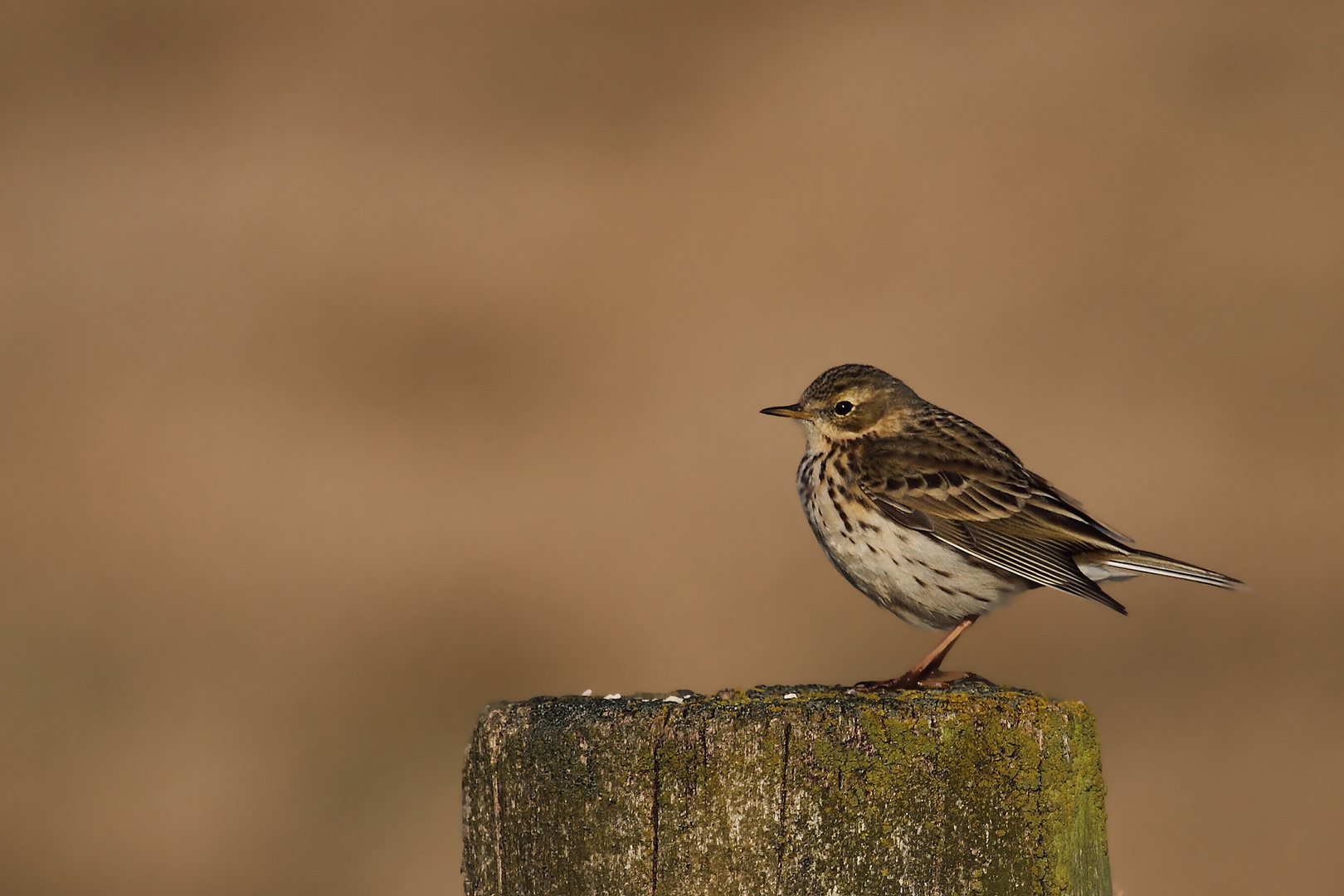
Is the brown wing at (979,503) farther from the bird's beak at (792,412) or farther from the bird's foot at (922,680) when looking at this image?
the bird's foot at (922,680)

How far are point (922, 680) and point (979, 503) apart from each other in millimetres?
1152

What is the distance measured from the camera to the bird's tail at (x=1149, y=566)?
6.36 meters

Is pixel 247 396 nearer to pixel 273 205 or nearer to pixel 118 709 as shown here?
pixel 273 205

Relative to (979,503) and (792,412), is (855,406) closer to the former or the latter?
(792,412)

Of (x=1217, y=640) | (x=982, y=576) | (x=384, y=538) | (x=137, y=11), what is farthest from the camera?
(x=137, y=11)

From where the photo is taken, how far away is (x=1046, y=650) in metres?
14.3

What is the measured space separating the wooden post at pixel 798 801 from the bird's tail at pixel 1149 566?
2754 mm

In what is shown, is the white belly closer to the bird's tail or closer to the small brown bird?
the small brown bird

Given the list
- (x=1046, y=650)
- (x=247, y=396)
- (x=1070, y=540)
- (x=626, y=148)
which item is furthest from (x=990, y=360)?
(x=1070, y=540)

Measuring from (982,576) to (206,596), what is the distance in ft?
34.2

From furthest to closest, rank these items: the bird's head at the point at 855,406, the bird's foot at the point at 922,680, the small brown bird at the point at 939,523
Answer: the bird's head at the point at 855,406, the small brown bird at the point at 939,523, the bird's foot at the point at 922,680

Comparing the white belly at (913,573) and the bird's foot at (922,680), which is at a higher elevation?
the white belly at (913,573)

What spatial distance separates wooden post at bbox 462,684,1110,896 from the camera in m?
3.56

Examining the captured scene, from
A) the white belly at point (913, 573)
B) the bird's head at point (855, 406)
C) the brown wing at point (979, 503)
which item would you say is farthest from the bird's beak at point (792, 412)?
the white belly at point (913, 573)
